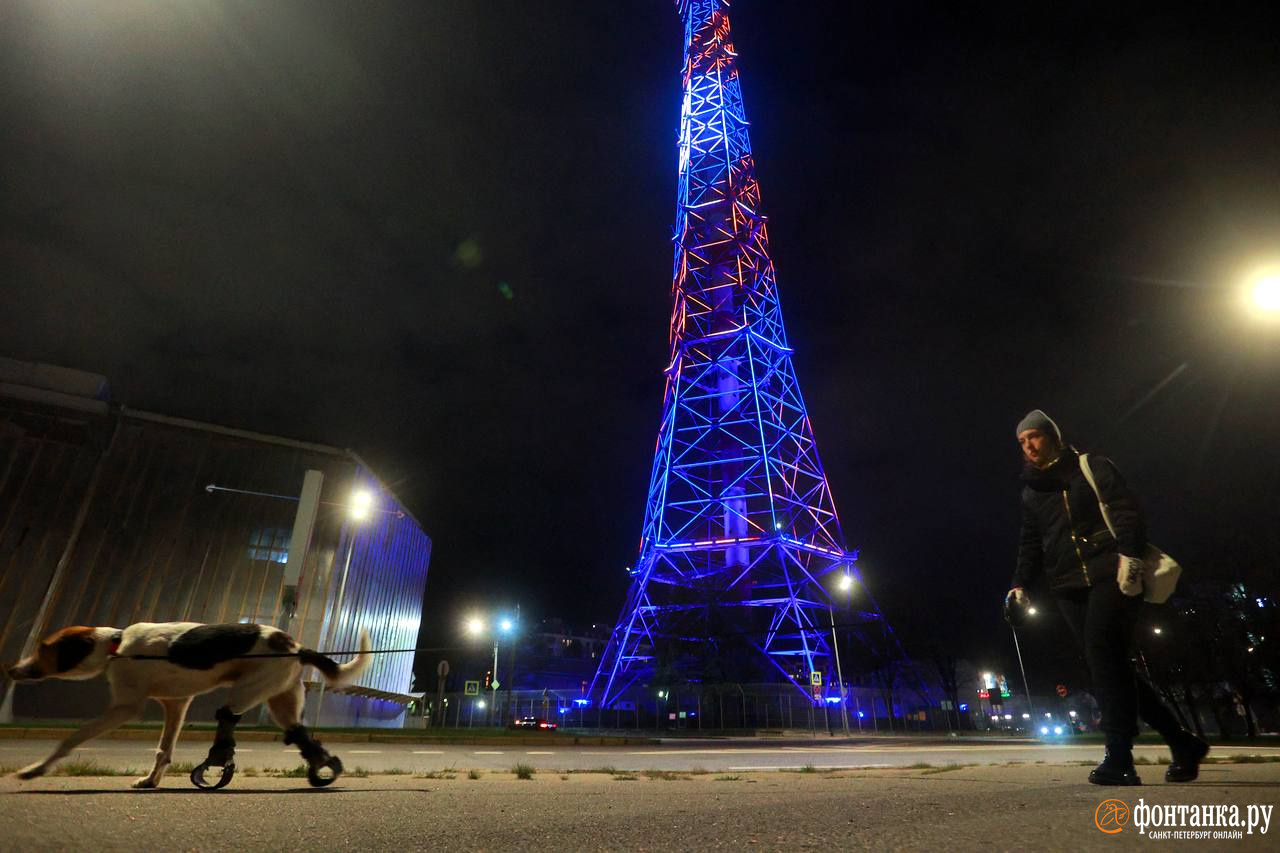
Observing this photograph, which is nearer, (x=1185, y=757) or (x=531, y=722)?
(x=1185, y=757)

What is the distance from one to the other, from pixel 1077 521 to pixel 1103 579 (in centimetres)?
34

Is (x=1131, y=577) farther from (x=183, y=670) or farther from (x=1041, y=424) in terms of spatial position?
(x=183, y=670)

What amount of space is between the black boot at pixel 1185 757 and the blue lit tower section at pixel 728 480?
24561mm

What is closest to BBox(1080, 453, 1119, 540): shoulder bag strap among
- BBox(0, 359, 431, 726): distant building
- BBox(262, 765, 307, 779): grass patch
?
BBox(262, 765, 307, 779): grass patch

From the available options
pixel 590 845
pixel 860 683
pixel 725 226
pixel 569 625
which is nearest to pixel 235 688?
pixel 590 845

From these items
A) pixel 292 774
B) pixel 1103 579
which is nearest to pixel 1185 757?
pixel 1103 579

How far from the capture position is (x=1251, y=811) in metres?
2.39

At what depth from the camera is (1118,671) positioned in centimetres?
352

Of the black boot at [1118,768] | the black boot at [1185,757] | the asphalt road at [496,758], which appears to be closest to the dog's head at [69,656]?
the asphalt road at [496,758]

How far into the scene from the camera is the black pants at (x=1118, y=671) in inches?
136

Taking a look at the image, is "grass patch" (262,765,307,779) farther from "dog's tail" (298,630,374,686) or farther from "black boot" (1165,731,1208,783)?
"black boot" (1165,731,1208,783)

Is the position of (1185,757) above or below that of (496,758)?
above

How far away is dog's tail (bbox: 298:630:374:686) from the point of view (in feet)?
12.1

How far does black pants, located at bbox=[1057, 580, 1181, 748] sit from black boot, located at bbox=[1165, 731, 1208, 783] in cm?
4
